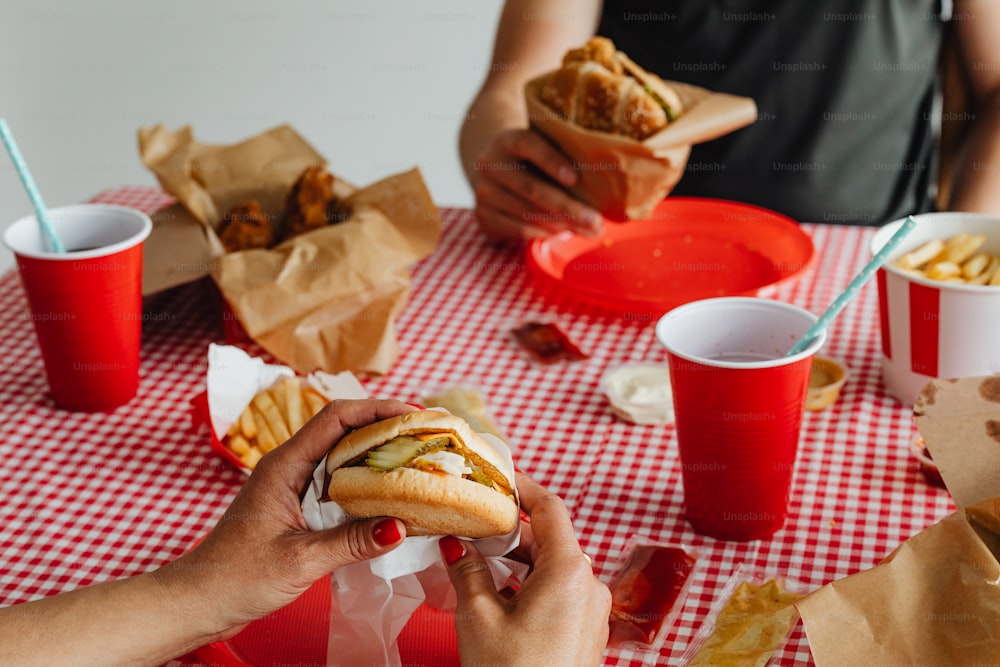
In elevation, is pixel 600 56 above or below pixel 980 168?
above

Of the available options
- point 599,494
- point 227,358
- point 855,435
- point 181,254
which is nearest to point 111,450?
point 227,358

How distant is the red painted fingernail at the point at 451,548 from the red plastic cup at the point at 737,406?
0.38 meters

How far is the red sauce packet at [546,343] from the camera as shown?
195 centimetres

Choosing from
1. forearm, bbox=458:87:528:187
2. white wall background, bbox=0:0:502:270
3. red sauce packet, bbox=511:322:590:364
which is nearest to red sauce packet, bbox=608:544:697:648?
red sauce packet, bbox=511:322:590:364

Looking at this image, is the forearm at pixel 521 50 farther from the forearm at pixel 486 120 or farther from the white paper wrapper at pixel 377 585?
the white paper wrapper at pixel 377 585

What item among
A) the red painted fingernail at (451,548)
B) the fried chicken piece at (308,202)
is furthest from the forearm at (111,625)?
the fried chicken piece at (308,202)

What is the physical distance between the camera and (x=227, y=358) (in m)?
1.71

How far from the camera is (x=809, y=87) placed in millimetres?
2828

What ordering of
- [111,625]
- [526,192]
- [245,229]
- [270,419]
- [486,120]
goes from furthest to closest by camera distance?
[486,120] → [526,192] → [245,229] → [270,419] → [111,625]

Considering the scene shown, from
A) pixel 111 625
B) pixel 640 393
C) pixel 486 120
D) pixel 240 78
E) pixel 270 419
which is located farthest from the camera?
pixel 240 78

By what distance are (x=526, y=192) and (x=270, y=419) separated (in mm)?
856

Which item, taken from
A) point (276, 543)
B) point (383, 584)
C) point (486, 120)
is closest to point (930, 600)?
point (383, 584)

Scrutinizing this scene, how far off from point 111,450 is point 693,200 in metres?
1.40

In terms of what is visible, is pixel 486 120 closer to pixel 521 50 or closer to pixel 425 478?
pixel 521 50
